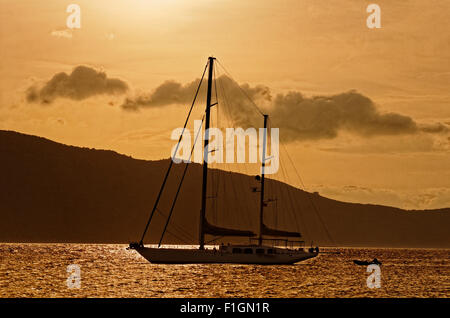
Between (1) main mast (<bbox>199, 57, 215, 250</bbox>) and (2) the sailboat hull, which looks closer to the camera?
(1) main mast (<bbox>199, 57, 215, 250</bbox>)

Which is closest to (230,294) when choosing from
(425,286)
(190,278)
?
(190,278)

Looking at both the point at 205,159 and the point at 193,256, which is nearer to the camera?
the point at 205,159

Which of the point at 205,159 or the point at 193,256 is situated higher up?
the point at 205,159

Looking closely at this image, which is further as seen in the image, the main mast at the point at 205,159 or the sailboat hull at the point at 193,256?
the sailboat hull at the point at 193,256

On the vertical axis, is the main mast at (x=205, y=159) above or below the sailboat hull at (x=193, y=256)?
above

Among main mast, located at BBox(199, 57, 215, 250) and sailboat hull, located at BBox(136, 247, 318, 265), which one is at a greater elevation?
main mast, located at BBox(199, 57, 215, 250)
